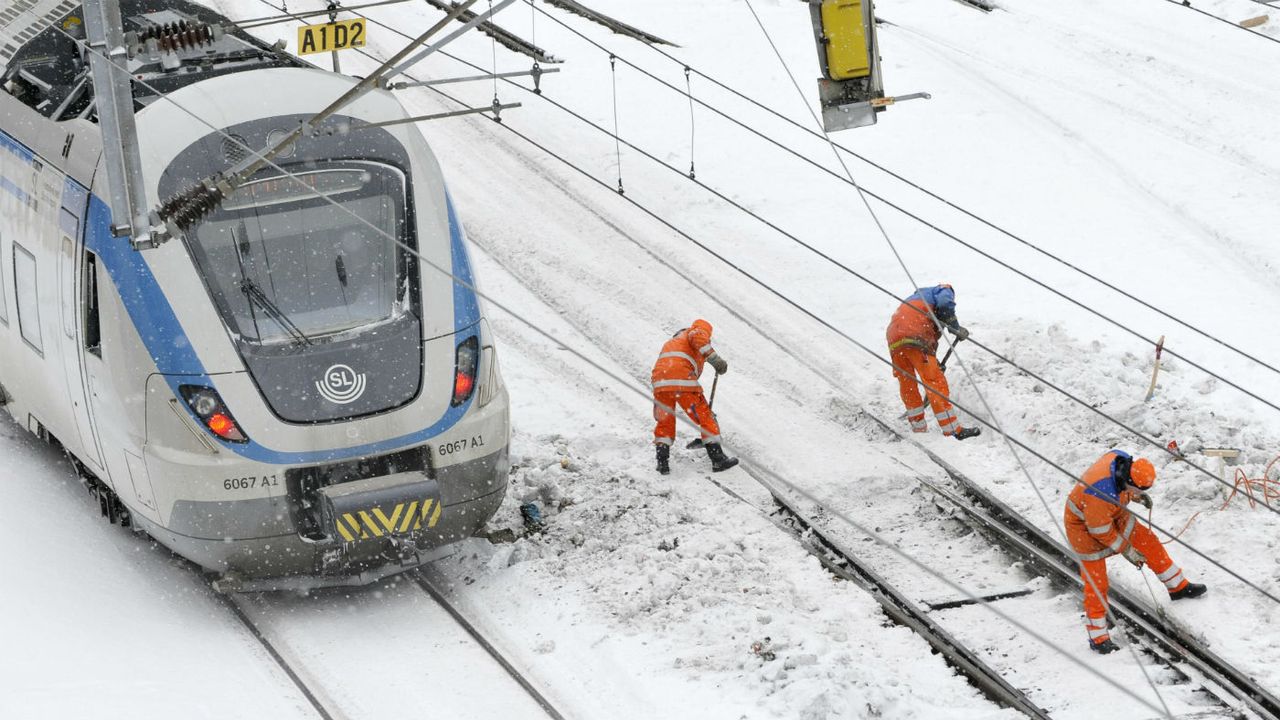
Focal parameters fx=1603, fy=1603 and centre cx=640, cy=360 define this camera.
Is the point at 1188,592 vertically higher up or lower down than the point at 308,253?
lower down

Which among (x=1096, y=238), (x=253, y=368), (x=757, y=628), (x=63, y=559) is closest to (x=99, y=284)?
(x=253, y=368)

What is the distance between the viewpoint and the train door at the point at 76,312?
10.4 metres

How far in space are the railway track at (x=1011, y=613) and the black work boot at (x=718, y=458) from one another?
17cm

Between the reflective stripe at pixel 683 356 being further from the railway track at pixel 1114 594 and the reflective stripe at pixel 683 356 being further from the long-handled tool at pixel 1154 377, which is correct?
the long-handled tool at pixel 1154 377

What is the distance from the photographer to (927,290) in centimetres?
1407

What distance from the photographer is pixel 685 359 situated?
43.1 ft

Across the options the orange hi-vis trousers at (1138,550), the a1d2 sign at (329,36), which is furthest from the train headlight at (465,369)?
the a1d2 sign at (329,36)

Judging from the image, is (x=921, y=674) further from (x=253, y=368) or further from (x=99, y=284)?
(x=99, y=284)

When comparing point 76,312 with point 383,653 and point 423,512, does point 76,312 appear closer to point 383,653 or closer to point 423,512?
point 423,512

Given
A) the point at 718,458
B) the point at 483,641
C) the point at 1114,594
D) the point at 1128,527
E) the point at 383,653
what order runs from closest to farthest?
the point at 383,653 → the point at 483,641 → the point at 1128,527 → the point at 1114,594 → the point at 718,458

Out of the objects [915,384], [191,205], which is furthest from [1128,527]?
[191,205]

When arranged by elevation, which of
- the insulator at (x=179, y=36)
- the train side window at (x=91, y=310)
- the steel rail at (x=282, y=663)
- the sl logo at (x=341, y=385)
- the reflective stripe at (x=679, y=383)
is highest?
the insulator at (x=179, y=36)

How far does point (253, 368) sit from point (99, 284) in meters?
1.21

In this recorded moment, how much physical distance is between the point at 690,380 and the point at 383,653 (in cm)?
395
